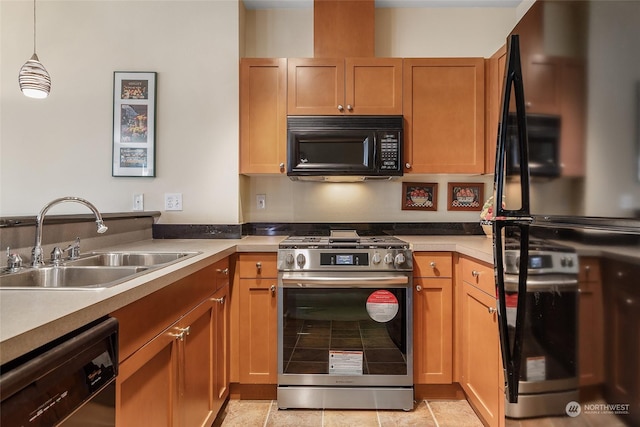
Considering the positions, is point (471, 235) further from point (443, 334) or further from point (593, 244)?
point (593, 244)

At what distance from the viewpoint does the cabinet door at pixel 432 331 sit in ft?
6.77

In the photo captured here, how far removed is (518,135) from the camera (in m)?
0.85

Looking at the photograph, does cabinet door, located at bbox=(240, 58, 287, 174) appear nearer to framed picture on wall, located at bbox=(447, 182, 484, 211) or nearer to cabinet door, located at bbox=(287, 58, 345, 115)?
cabinet door, located at bbox=(287, 58, 345, 115)

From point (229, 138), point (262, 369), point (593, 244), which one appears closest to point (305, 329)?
point (262, 369)

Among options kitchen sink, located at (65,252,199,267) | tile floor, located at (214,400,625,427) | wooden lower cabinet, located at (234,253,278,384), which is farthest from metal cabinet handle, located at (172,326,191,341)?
tile floor, located at (214,400,625,427)

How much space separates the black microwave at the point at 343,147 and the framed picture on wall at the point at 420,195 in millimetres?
409

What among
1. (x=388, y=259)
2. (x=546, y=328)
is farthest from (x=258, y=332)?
(x=546, y=328)

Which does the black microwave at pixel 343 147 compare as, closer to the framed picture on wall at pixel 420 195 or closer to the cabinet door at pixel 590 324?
the framed picture on wall at pixel 420 195

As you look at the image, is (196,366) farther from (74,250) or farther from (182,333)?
(74,250)

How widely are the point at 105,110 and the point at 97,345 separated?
6.72 feet

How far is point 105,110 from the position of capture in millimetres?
2332

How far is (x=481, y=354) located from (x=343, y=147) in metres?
1.42

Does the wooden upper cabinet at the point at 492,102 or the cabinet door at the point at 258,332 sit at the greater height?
the wooden upper cabinet at the point at 492,102

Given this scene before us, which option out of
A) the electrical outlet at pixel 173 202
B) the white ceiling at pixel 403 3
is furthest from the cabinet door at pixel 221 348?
the white ceiling at pixel 403 3
